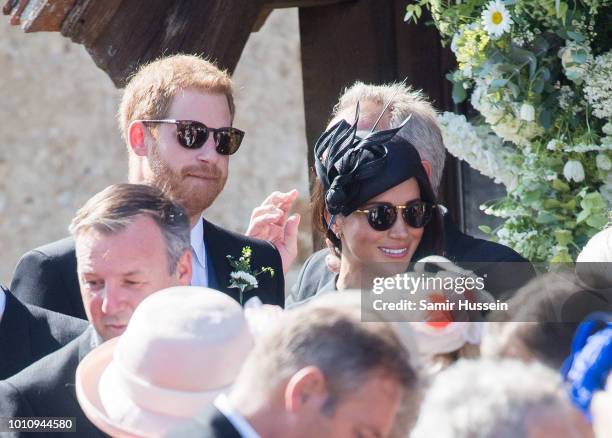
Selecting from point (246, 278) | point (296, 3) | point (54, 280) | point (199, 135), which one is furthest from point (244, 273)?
point (296, 3)

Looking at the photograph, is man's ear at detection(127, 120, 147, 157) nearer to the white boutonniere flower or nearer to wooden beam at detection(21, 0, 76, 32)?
the white boutonniere flower

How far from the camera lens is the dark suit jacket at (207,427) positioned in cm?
191

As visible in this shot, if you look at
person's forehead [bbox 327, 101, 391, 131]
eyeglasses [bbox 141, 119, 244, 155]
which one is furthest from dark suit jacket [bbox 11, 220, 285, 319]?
person's forehead [bbox 327, 101, 391, 131]

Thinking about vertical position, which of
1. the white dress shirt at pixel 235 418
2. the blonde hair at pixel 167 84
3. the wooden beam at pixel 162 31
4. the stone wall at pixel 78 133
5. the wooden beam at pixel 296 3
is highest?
the wooden beam at pixel 296 3

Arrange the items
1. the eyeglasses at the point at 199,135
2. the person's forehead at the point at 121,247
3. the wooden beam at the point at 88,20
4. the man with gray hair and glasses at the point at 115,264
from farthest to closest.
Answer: the wooden beam at the point at 88,20 < the eyeglasses at the point at 199,135 < the person's forehead at the point at 121,247 < the man with gray hair and glasses at the point at 115,264

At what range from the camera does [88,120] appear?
33.5 feet

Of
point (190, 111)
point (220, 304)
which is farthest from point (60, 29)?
point (220, 304)

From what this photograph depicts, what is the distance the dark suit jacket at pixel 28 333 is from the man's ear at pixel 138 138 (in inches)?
28.0

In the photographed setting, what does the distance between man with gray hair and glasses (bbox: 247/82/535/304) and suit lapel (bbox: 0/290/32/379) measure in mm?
853

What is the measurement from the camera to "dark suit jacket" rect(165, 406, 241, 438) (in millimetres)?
1909

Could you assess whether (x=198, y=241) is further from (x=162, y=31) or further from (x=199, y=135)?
(x=162, y=31)

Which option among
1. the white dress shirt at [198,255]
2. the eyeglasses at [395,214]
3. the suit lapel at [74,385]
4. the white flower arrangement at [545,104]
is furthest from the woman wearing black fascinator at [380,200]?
the suit lapel at [74,385]

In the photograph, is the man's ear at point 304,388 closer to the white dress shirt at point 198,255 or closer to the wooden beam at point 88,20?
the white dress shirt at point 198,255

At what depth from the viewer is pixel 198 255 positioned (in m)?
3.54
